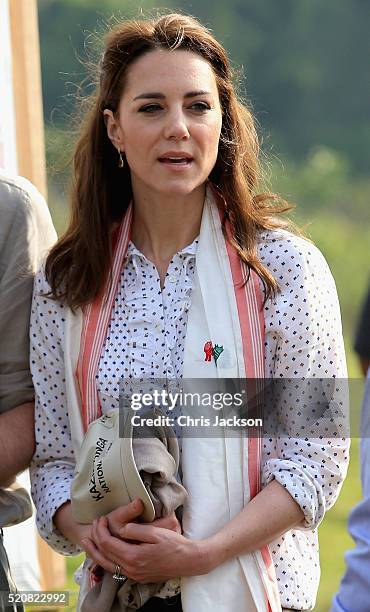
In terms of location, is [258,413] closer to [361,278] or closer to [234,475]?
[234,475]

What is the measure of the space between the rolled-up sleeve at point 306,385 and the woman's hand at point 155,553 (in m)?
0.23

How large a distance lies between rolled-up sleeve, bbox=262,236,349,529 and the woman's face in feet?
0.92

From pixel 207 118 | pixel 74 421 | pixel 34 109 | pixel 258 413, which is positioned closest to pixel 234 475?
pixel 258 413

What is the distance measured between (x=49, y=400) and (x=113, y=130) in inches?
26.2

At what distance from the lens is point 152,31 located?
285 cm

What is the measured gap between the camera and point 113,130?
294 centimetres

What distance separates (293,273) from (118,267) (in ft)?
1.46

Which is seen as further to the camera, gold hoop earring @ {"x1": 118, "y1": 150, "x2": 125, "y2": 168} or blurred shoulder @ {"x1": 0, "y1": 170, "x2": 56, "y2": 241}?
gold hoop earring @ {"x1": 118, "y1": 150, "x2": 125, "y2": 168}

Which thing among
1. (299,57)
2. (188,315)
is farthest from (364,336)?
(299,57)

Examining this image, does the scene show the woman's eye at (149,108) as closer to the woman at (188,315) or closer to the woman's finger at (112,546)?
the woman at (188,315)

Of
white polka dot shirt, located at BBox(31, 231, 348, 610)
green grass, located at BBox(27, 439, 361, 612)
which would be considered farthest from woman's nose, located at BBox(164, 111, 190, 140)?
green grass, located at BBox(27, 439, 361, 612)

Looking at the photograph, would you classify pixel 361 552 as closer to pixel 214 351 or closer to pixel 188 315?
pixel 214 351

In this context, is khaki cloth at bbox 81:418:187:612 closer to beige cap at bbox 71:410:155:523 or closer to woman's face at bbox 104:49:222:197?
beige cap at bbox 71:410:155:523

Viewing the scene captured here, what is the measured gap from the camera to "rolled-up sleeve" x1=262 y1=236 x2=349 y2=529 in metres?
2.63
